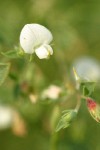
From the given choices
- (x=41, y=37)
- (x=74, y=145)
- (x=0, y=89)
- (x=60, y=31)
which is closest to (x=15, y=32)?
(x=60, y=31)

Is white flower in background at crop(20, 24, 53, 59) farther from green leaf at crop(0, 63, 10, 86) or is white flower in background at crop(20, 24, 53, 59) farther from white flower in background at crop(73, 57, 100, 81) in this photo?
white flower in background at crop(73, 57, 100, 81)

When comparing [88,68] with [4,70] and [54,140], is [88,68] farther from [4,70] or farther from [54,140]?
[4,70]

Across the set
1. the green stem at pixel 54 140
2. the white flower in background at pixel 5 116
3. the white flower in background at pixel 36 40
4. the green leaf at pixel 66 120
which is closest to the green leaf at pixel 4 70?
the white flower in background at pixel 36 40

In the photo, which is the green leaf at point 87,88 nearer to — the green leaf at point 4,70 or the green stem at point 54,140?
the green leaf at point 4,70

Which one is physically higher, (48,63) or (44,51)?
(44,51)

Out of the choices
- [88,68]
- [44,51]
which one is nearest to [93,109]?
[44,51]

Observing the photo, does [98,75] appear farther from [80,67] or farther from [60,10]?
[60,10]
